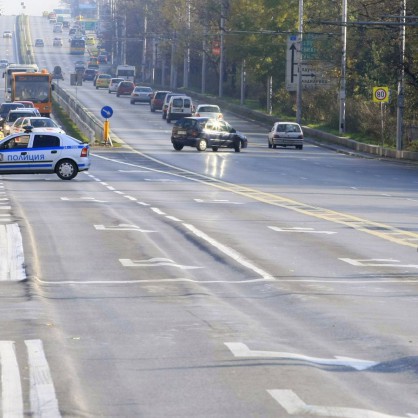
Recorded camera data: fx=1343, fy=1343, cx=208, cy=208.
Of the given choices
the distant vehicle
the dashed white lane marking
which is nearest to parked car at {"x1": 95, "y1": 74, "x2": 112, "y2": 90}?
the distant vehicle

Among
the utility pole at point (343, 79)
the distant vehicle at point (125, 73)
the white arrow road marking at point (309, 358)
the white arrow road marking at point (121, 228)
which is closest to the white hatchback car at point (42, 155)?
the white arrow road marking at point (121, 228)

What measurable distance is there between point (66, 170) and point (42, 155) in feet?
2.95

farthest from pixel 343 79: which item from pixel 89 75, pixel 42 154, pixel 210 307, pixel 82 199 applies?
pixel 89 75

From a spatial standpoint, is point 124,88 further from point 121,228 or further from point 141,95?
point 121,228

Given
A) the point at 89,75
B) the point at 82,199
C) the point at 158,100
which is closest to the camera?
the point at 82,199

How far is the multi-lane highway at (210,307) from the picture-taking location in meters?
9.59

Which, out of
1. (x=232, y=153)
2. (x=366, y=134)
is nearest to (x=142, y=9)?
(x=366, y=134)

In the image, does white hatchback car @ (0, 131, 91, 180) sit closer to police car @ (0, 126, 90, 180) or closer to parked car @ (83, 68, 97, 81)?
police car @ (0, 126, 90, 180)

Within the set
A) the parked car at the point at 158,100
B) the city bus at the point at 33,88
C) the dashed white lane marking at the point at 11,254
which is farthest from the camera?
the parked car at the point at 158,100

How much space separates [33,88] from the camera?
8375 centimetres

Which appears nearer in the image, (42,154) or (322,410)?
(322,410)

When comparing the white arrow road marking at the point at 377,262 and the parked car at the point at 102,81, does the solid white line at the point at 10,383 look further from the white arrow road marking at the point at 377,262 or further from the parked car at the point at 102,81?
the parked car at the point at 102,81

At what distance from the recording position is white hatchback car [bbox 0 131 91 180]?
40688 mm

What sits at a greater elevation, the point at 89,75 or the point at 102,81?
the point at 89,75
